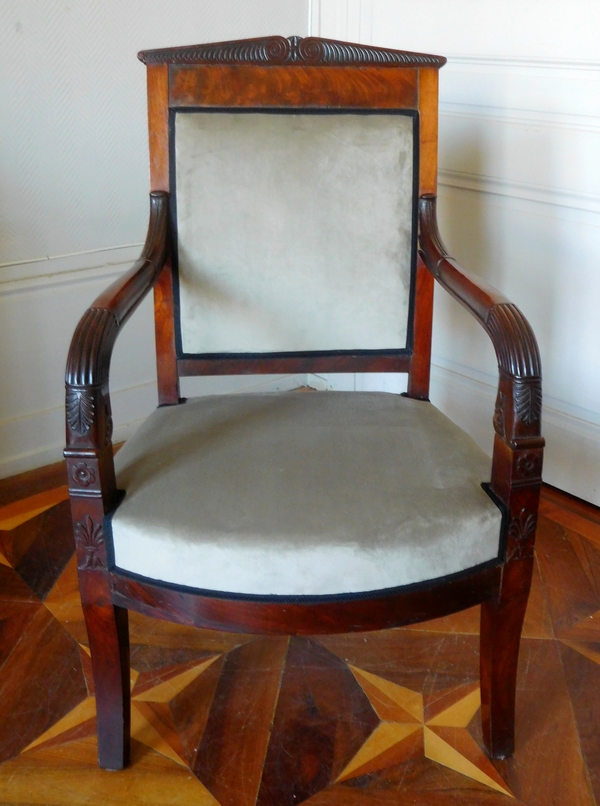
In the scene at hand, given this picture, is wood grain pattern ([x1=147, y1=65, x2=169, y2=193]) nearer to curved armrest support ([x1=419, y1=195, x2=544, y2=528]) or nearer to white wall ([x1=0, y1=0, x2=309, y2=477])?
curved armrest support ([x1=419, y1=195, x2=544, y2=528])

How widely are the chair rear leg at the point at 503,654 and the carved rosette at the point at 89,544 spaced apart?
1.75 ft

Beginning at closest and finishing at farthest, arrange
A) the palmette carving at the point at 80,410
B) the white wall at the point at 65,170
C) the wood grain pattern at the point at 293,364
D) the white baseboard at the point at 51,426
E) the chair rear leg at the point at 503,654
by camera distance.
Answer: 1. the palmette carving at the point at 80,410
2. the chair rear leg at the point at 503,654
3. the wood grain pattern at the point at 293,364
4. the white wall at the point at 65,170
5. the white baseboard at the point at 51,426

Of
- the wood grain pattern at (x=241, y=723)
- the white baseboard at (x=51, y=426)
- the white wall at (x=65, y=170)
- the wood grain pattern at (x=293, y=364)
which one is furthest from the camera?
the white baseboard at (x=51, y=426)

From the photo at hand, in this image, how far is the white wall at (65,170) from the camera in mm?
1809

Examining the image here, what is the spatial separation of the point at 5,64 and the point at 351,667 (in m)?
1.49

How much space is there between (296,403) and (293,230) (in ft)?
0.94

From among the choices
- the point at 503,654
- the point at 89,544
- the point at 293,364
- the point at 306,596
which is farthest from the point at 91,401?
the point at 503,654

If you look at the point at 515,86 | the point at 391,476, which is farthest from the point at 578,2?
the point at 391,476

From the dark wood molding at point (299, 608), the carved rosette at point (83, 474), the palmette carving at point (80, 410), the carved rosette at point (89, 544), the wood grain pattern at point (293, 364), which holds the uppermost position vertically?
the palmette carving at point (80, 410)

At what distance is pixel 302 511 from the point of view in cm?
98

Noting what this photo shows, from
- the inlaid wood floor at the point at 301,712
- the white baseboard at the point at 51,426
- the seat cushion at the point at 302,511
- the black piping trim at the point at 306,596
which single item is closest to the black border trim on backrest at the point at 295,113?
the seat cushion at the point at 302,511

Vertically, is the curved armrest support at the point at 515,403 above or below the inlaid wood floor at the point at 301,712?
above

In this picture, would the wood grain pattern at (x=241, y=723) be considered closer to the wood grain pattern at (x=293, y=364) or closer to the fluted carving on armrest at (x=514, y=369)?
the wood grain pattern at (x=293, y=364)

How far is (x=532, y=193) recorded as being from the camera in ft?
5.90
